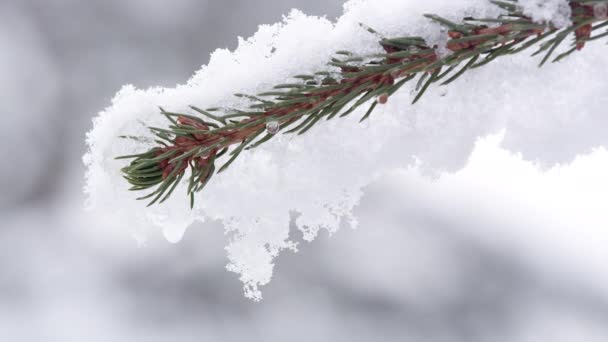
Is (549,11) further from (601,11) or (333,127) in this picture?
(333,127)

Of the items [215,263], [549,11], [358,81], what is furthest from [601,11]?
[215,263]

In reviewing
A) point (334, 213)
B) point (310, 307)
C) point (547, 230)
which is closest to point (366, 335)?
point (310, 307)

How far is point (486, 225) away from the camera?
3676 millimetres

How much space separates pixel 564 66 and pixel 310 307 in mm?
3773

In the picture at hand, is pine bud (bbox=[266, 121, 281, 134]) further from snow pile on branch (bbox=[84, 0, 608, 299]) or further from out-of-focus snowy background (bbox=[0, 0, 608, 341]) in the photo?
out-of-focus snowy background (bbox=[0, 0, 608, 341])

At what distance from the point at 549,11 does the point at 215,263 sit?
3.60 metres

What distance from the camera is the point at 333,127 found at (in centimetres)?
63

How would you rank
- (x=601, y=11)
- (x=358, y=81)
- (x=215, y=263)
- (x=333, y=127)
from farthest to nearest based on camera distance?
1. (x=215, y=263)
2. (x=333, y=127)
3. (x=358, y=81)
4. (x=601, y=11)

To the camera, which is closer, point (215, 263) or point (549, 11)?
point (549, 11)

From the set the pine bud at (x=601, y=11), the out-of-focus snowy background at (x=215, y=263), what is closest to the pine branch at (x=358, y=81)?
the pine bud at (x=601, y=11)

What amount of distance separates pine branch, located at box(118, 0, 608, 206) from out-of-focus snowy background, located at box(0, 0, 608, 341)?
118 inches

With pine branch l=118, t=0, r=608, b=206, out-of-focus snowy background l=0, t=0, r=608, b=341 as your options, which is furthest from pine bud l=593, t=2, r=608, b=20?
out-of-focus snowy background l=0, t=0, r=608, b=341

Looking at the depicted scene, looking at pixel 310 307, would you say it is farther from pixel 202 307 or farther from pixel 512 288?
pixel 512 288

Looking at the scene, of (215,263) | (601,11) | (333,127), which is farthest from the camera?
(215,263)
